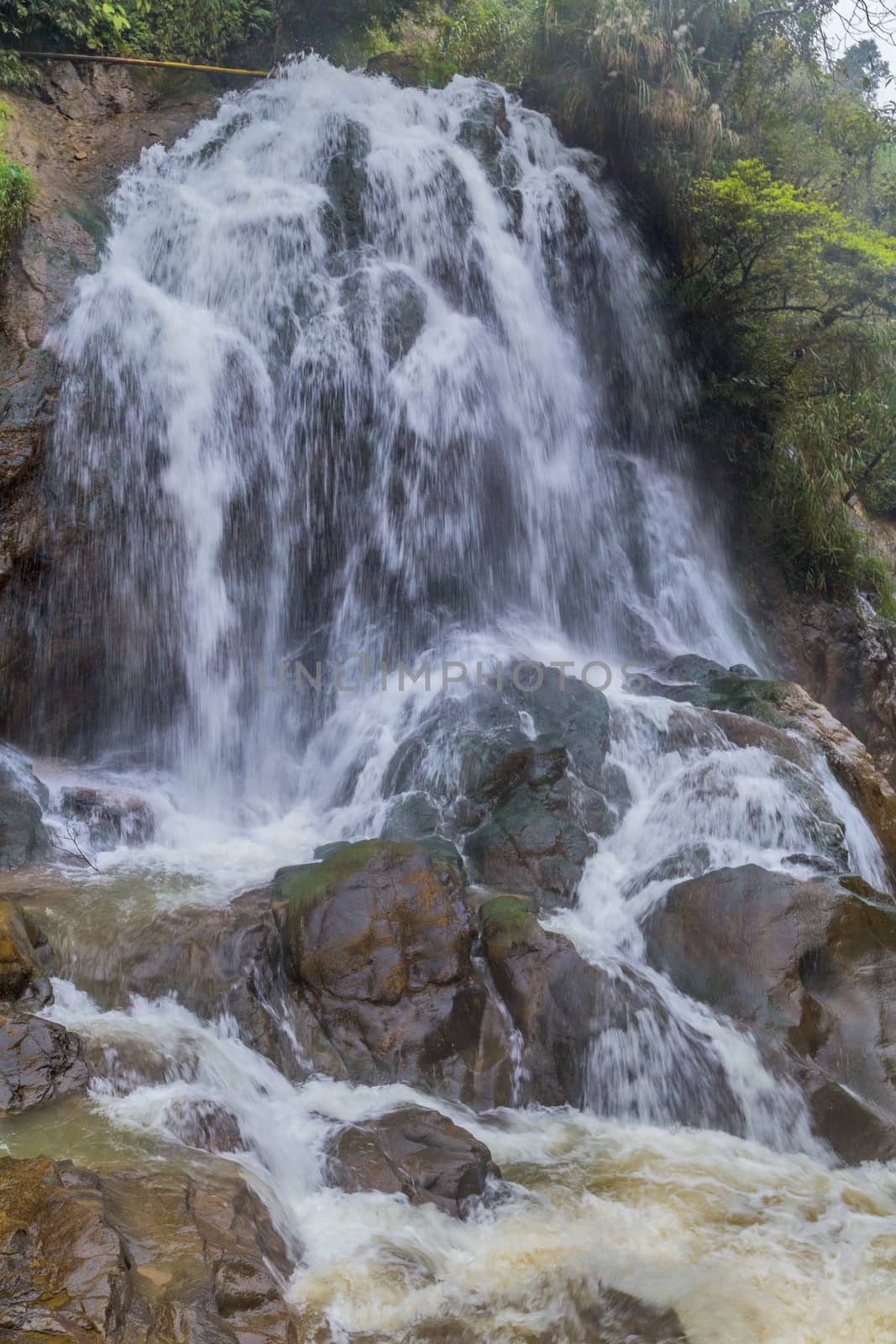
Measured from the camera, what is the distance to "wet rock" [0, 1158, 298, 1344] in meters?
2.49

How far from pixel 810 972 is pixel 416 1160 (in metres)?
2.47

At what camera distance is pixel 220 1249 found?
10.1 ft

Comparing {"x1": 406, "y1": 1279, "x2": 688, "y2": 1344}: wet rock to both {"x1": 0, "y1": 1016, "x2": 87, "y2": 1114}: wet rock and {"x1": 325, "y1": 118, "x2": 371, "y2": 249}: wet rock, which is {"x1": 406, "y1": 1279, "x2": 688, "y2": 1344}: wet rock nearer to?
{"x1": 0, "y1": 1016, "x2": 87, "y2": 1114}: wet rock

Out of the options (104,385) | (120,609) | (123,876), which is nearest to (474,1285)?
(123,876)

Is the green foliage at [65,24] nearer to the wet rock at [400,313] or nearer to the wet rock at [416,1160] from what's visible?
the wet rock at [400,313]

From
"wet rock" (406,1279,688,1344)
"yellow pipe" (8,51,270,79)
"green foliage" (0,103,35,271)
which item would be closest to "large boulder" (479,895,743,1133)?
"wet rock" (406,1279,688,1344)

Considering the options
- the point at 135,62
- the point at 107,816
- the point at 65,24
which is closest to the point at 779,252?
the point at 135,62

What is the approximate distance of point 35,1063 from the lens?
12.6ft

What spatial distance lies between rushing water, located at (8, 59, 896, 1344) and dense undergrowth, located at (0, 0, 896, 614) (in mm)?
683

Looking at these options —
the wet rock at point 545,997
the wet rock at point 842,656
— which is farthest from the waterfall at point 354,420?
the wet rock at point 545,997

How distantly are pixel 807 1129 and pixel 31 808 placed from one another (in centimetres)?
496

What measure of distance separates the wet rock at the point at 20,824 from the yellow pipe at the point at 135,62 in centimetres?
839

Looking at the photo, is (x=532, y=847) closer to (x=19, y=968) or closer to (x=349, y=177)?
(x=19, y=968)

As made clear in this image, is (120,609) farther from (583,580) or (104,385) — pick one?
(583,580)
